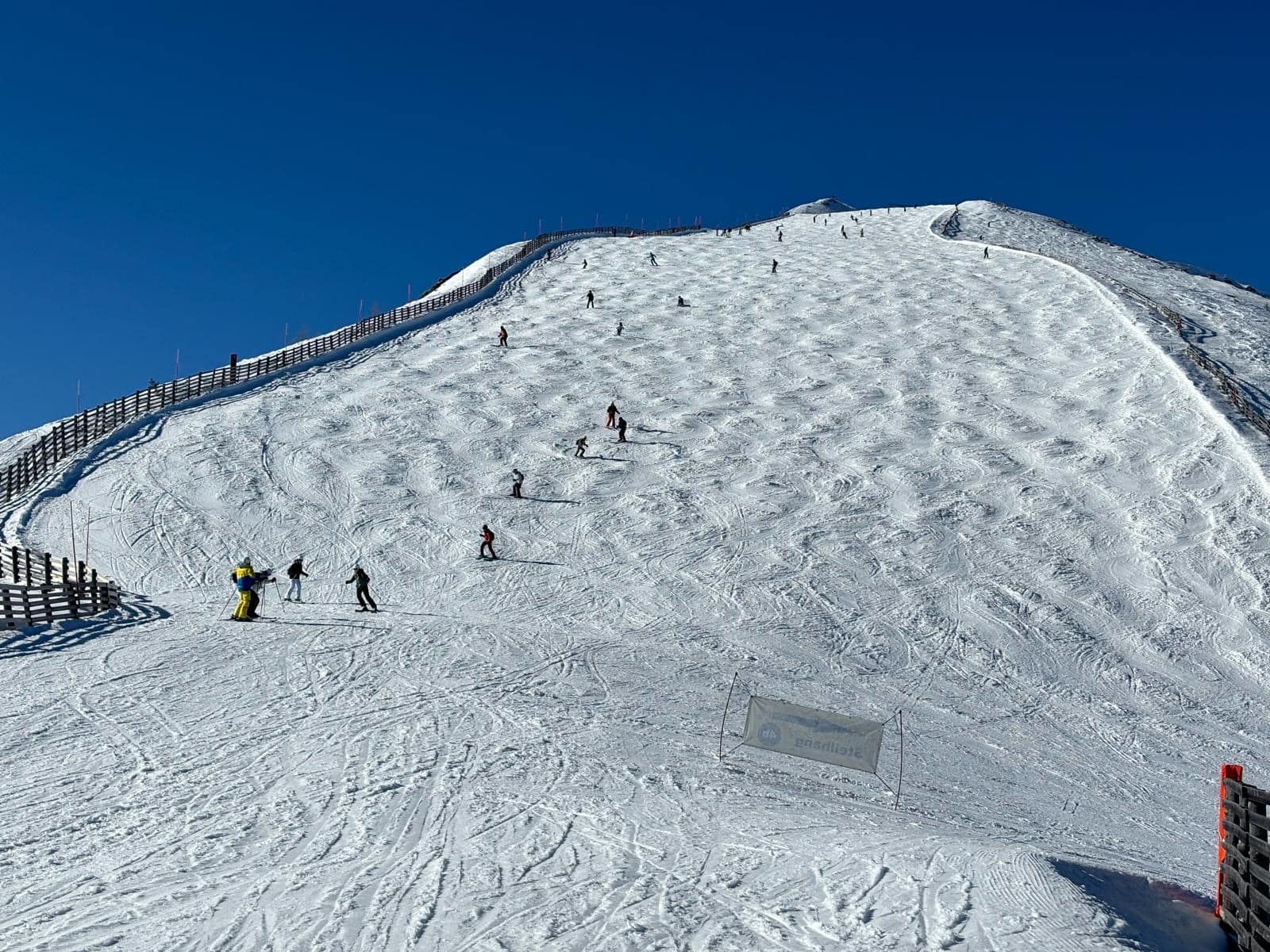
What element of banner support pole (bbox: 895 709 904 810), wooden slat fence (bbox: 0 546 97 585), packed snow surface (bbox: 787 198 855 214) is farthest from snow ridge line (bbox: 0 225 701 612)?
packed snow surface (bbox: 787 198 855 214)

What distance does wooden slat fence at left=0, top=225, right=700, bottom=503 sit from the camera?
104ft

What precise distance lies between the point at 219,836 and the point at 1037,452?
2795 centimetres

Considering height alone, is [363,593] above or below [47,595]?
below

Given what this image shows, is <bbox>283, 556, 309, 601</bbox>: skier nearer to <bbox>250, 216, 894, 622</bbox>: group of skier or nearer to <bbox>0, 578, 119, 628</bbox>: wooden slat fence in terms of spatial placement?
<bbox>250, 216, 894, 622</bbox>: group of skier

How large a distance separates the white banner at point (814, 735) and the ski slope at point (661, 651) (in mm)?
626

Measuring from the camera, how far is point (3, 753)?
1237 centimetres

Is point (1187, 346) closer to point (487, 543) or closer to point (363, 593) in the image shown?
point (487, 543)

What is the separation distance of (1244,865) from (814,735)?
466 centimetres

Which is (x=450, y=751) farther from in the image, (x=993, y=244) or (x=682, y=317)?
(x=993, y=244)

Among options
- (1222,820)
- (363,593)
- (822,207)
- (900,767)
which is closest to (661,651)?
(363,593)

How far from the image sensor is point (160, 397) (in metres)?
37.9

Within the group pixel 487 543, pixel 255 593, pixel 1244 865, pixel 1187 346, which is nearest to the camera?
pixel 1244 865

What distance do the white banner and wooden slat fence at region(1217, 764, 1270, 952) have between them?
3726 millimetres

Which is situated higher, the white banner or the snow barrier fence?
the snow barrier fence
